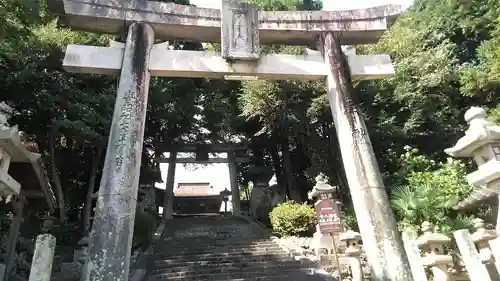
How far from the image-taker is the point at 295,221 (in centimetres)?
1321

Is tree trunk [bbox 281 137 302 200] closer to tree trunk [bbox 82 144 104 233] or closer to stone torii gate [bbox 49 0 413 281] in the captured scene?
tree trunk [bbox 82 144 104 233]

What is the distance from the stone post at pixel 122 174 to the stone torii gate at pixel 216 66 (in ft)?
0.04

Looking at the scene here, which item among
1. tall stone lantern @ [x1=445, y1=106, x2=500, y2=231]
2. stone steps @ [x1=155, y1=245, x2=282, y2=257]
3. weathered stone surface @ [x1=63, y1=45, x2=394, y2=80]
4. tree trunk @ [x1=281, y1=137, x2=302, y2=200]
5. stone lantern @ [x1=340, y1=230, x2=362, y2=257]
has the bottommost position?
stone lantern @ [x1=340, y1=230, x2=362, y2=257]

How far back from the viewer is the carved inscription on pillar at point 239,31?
6422 millimetres

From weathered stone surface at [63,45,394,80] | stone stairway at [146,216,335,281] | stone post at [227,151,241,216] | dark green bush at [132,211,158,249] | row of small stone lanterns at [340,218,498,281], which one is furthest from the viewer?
stone post at [227,151,241,216]

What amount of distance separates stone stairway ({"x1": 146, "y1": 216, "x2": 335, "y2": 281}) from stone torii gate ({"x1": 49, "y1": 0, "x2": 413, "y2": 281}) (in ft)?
14.6

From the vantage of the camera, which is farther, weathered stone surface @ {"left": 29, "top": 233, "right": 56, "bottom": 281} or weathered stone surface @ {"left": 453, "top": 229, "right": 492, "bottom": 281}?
weathered stone surface @ {"left": 453, "top": 229, "right": 492, "bottom": 281}

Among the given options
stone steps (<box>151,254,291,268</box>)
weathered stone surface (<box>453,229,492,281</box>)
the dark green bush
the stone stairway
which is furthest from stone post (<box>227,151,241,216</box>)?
weathered stone surface (<box>453,229,492,281</box>)

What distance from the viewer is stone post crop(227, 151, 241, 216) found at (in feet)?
67.1

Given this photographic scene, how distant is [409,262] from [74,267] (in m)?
8.26

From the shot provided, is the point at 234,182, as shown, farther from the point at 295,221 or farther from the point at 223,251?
the point at 223,251

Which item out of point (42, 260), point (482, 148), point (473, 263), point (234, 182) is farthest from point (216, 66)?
point (234, 182)

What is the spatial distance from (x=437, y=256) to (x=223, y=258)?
612cm

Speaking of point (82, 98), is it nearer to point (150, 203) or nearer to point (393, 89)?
point (150, 203)
